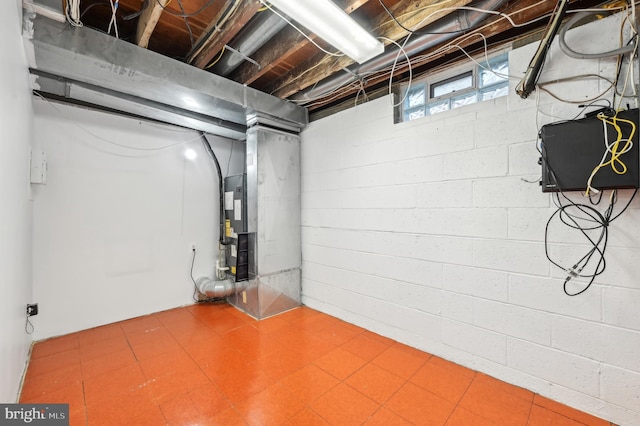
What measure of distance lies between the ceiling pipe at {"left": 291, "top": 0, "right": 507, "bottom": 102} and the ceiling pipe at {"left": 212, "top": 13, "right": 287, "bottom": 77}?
0.73 meters

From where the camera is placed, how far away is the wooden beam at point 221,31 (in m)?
1.72

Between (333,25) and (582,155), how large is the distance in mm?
1756

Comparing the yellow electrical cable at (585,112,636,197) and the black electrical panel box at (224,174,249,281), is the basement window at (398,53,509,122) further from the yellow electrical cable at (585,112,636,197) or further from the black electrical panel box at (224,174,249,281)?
the black electrical panel box at (224,174,249,281)

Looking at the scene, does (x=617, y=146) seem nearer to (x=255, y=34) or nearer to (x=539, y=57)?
(x=539, y=57)

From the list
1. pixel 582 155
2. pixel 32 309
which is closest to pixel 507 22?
pixel 582 155

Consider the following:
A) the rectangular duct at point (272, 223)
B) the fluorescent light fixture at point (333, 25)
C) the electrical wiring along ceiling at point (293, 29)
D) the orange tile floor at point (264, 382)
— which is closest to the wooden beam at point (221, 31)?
the electrical wiring along ceiling at point (293, 29)

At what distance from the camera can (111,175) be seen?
9.65 feet

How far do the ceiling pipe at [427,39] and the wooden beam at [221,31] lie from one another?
1.01 m

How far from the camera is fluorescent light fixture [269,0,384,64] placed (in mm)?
1587

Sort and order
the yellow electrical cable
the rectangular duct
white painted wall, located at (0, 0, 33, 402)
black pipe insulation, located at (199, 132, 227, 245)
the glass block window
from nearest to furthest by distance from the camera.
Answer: white painted wall, located at (0, 0, 33, 402)
the yellow electrical cable
the glass block window
the rectangular duct
black pipe insulation, located at (199, 132, 227, 245)

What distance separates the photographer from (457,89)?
2303 millimetres

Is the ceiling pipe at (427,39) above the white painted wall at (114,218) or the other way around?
above

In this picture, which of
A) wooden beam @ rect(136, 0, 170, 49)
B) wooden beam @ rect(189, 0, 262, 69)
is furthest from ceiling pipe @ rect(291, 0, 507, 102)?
wooden beam @ rect(136, 0, 170, 49)

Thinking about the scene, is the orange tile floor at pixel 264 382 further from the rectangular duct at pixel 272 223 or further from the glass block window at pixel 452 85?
the glass block window at pixel 452 85
